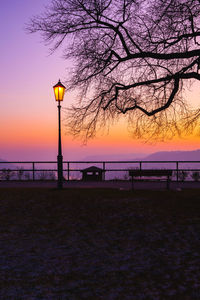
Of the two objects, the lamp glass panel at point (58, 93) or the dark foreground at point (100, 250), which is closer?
the dark foreground at point (100, 250)

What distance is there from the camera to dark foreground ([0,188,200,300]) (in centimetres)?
427

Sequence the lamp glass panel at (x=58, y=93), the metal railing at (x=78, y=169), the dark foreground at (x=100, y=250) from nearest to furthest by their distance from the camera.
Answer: the dark foreground at (x=100, y=250) → the lamp glass panel at (x=58, y=93) → the metal railing at (x=78, y=169)

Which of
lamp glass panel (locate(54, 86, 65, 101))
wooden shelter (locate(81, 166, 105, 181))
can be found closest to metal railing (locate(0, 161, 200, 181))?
wooden shelter (locate(81, 166, 105, 181))

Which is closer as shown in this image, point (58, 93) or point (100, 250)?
point (100, 250)

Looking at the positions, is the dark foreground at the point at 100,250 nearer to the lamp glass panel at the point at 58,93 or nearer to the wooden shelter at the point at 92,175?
the lamp glass panel at the point at 58,93

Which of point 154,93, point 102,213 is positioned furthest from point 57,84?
point 102,213

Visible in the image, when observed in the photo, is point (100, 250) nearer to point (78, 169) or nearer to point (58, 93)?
point (58, 93)

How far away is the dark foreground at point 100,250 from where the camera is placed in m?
4.27

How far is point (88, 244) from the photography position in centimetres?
646

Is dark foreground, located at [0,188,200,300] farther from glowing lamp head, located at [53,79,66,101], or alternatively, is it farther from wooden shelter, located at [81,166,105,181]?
wooden shelter, located at [81,166,105,181]

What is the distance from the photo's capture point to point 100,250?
603 centimetres

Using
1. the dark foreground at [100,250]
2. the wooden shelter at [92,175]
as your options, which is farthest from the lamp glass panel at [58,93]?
the wooden shelter at [92,175]

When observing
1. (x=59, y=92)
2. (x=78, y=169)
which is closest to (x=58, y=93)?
(x=59, y=92)

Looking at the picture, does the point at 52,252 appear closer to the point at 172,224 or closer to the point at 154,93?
the point at 172,224
